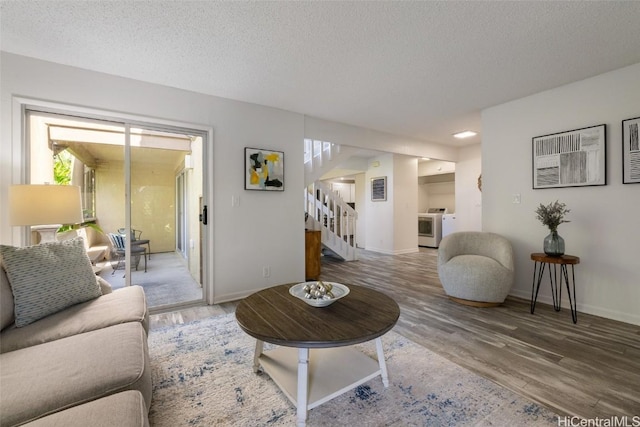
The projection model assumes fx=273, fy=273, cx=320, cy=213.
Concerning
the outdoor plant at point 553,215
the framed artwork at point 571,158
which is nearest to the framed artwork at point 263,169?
the outdoor plant at point 553,215

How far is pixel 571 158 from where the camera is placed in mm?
2900

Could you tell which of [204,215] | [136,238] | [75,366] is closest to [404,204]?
[204,215]

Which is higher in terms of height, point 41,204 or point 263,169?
point 263,169

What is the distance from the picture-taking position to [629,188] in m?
2.58

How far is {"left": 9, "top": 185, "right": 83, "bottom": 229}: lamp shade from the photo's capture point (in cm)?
192

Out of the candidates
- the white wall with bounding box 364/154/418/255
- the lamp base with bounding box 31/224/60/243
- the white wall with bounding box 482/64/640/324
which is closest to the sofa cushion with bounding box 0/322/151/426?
the lamp base with bounding box 31/224/60/243

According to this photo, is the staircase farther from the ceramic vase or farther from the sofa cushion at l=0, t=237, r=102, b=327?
the sofa cushion at l=0, t=237, r=102, b=327

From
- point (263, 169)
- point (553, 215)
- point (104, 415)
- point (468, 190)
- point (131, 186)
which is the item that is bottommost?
point (104, 415)

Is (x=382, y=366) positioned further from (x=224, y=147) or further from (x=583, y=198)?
(x=583, y=198)

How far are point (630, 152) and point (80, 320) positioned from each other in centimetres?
449

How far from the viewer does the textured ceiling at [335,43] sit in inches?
71.0

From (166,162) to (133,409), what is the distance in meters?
2.89

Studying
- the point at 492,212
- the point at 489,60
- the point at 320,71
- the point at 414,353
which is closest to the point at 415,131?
the point at 492,212

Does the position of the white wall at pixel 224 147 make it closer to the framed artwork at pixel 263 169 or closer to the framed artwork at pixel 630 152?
the framed artwork at pixel 263 169
